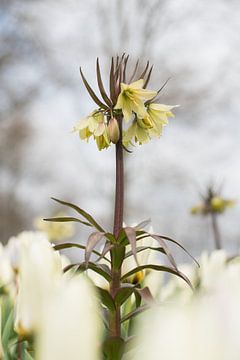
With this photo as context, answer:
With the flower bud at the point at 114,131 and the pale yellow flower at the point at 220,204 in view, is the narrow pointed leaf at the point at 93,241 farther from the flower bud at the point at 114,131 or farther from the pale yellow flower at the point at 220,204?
the pale yellow flower at the point at 220,204

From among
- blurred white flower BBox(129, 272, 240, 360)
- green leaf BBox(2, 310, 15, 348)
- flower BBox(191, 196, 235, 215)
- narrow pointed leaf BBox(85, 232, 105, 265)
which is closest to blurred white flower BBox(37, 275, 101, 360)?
blurred white flower BBox(129, 272, 240, 360)

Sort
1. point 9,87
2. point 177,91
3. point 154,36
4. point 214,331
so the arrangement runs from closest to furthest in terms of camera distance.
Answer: point 214,331 < point 154,36 < point 177,91 < point 9,87

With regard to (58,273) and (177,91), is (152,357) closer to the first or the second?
(58,273)

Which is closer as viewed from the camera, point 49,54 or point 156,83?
point 156,83

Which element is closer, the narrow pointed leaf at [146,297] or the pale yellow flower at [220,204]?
the narrow pointed leaf at [146,297]

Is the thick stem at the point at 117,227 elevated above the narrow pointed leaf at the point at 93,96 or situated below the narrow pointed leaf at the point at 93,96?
below

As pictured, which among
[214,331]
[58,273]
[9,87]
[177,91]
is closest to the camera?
[214,331]

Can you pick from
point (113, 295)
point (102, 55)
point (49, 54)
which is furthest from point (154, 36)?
point (113, 295)

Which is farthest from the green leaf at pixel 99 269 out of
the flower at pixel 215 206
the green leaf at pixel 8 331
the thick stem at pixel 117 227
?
the flower at pixel 215 206

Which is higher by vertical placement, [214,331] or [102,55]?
[102,55]
